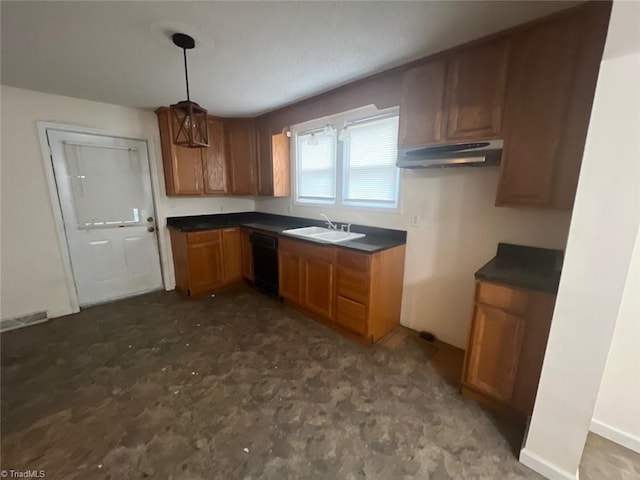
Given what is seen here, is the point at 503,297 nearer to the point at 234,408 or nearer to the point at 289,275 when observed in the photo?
the point at 234,408

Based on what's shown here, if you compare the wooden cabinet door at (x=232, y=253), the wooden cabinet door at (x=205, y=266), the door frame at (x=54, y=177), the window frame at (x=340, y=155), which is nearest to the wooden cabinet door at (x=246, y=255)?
the wooden cabinet door at (x=232, y=253)

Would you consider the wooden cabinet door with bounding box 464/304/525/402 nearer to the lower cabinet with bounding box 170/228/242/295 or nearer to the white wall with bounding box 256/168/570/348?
the white wall with bounding box 256/168/570/348

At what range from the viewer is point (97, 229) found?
10.5 feet

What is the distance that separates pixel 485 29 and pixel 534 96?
0.51 metres

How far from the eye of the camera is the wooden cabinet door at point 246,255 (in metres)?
3.71

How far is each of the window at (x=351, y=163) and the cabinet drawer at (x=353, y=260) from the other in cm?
71

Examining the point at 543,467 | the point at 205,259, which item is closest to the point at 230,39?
the point at 205,259

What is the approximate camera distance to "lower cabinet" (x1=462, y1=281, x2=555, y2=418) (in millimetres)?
1517

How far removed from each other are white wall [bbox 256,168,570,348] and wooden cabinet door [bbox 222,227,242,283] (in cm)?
195

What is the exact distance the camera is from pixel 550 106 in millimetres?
1557

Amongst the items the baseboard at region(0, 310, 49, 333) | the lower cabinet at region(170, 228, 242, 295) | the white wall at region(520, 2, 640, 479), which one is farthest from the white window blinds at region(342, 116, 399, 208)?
the baseboard at region(0, 310, 49, 333)

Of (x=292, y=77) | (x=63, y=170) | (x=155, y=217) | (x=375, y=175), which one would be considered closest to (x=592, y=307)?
(x=375, y=175)

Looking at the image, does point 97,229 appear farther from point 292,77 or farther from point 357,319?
point 357,319

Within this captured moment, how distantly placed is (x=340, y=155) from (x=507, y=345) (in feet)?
7.72
